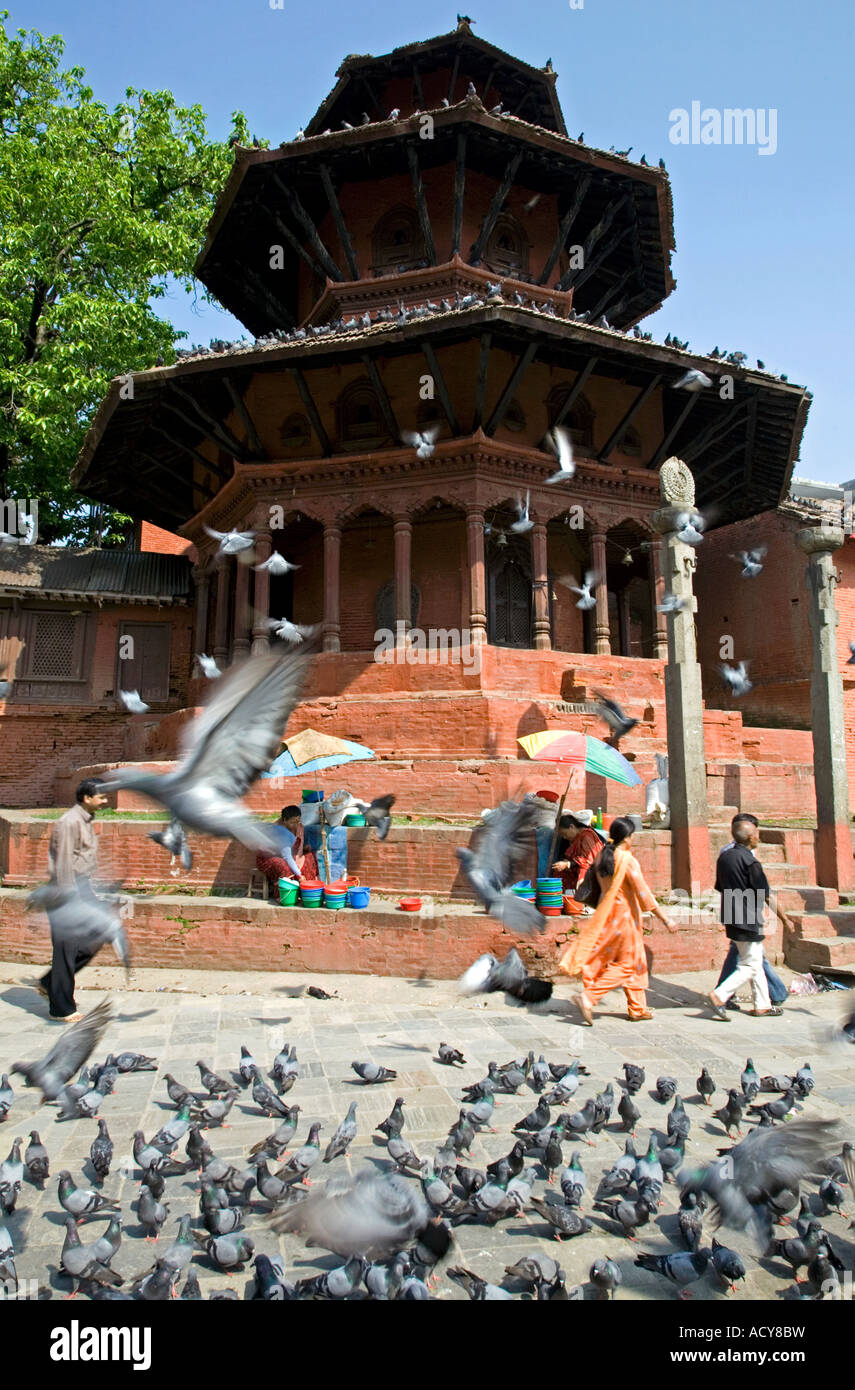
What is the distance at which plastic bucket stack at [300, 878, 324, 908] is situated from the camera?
763 centimetres

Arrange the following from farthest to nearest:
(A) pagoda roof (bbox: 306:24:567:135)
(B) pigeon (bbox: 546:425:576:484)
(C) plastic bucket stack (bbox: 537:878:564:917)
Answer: (A) pagoda roof (bbox: 306:24:567:135), (B) pigeon (bbox: 546:425:576:484), (C) plastic bucket stack (bbox: 537:878:564:917)

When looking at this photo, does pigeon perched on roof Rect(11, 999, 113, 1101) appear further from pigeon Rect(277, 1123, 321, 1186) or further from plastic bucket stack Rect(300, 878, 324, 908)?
plastic bucket stack Rect(300, 878, 324, 908)

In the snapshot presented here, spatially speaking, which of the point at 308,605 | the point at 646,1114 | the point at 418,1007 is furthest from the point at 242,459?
the point at 646,1114

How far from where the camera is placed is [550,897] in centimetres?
735

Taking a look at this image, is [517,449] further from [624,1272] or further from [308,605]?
[624,1272]

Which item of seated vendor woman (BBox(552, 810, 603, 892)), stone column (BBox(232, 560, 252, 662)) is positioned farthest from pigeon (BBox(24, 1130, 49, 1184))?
stone column (BBox(232, 560, 252, 662))

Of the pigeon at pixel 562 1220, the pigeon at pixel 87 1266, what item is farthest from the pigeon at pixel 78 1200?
the pigeon at pixel 562 1220

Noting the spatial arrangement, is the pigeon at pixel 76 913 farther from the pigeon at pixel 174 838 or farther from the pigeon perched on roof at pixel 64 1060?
the pigeon at pixel 174 838

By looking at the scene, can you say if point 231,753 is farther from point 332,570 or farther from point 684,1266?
point 332,570

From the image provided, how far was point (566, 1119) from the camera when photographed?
12.7 feet

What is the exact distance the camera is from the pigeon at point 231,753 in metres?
3.64

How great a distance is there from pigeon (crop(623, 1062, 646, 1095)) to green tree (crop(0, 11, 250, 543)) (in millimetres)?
16590

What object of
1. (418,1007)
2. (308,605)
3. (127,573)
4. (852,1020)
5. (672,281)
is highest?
(672,281)

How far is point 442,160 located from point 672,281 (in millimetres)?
5749
